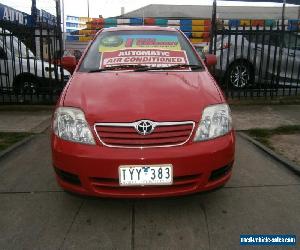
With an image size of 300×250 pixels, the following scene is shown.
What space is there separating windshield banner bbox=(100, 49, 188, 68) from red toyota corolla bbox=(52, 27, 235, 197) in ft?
2.05

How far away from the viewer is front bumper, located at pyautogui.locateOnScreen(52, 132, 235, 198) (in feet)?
8.91

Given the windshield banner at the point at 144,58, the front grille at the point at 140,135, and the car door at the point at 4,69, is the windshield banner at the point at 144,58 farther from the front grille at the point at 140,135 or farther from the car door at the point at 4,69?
the car door at the point at 4,69

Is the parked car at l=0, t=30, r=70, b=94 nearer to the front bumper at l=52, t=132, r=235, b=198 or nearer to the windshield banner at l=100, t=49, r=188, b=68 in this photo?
the windshield banner at l=100, t=49, r=188, b=68

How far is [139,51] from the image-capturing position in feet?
13.4

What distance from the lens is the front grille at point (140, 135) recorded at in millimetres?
2781

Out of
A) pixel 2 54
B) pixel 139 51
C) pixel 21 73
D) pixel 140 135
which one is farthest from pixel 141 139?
pixel 2 54

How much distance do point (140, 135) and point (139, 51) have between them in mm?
1564

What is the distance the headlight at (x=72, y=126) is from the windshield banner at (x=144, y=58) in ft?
3.38

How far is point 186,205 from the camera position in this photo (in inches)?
128

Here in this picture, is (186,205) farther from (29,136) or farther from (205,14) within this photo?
(205,14)

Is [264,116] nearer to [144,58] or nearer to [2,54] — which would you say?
[144,58]

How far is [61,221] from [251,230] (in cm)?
151

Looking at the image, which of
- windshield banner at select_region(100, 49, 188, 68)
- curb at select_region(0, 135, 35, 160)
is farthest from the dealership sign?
Result: windshield banner at select_region(100, 49, 188, 68)

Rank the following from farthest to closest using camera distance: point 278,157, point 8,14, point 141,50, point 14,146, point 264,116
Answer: point 8,14 < point 264,116 < point 14,146 < point 278,157 < point 141,50
